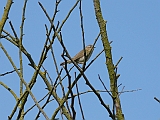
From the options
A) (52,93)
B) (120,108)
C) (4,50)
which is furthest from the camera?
(4,50)

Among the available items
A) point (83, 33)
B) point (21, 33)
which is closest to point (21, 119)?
point (21, 33)

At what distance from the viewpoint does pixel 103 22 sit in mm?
2535

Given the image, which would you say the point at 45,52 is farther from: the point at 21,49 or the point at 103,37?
the point at 103,37

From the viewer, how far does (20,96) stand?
11.5ft

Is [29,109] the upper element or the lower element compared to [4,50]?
lower

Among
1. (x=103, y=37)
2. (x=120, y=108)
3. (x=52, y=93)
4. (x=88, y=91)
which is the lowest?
(x=120, y=108)

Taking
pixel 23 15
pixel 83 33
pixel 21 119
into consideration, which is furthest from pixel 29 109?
pixel 83 33

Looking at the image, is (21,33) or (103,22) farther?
(21,33)

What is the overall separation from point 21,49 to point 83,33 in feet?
4.38

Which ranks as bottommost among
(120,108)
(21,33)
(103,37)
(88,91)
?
(120,108)

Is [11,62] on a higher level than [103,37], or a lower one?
higher

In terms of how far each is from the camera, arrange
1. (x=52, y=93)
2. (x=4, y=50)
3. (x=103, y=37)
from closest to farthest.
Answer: (x=103, y=37) < (x=52, y=93) < (x=4, y=50)

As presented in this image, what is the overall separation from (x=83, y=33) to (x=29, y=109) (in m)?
1.39

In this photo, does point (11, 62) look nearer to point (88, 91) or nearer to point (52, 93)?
point (52, 93)
